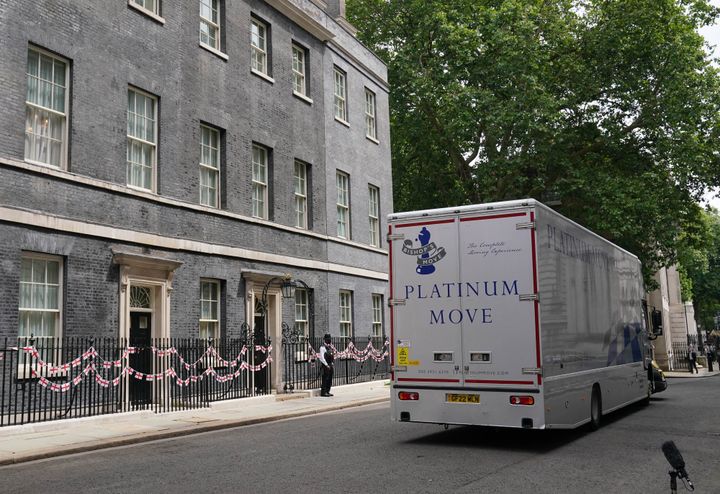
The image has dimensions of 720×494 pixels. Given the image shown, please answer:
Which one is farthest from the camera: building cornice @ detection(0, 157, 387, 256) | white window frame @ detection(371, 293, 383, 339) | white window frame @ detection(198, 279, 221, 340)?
white window frame @ detection(371, 293, 383, 339)

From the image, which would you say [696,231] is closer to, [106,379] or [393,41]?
[393,41]

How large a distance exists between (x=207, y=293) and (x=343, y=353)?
5.75 meters

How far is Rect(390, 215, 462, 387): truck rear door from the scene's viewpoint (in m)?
10.5

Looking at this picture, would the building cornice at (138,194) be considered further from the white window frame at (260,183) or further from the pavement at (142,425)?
the pavement at (142,425)

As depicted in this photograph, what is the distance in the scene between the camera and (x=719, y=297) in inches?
2948

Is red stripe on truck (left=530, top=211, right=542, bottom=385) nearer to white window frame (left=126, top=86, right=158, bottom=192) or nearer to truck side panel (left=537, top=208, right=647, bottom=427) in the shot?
truck side panel (left=537, top=208, right=647, bottom=427)

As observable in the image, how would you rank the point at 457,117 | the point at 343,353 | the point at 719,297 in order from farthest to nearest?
the point at 719,297 < the point at 457,117 < the point at 343,353

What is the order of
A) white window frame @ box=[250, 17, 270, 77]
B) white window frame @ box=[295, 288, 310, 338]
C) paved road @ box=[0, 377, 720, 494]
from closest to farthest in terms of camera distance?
paved road @ box=[0, 377, 720, 494] → white window frame @ box=[250, 17, 270, 77] → white window frame @ box=[295, 288, 310, 338]

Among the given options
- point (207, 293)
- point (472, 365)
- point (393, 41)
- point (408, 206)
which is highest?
point (393, 41)

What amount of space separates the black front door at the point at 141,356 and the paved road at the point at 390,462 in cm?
333

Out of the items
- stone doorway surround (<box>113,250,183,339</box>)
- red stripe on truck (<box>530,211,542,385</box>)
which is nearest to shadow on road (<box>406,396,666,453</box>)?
red stripe on truck (<box>530,211,542,385</box>)

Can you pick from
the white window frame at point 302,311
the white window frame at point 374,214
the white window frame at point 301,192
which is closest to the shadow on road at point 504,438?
the white window frame at point 302,311

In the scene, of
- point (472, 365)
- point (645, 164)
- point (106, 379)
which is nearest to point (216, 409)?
point (106, 379)

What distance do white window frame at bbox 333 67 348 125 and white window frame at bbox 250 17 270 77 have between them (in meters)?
4.23
